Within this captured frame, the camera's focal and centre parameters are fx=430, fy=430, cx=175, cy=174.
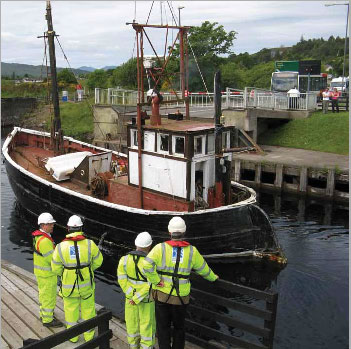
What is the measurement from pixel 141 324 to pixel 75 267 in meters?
1.21

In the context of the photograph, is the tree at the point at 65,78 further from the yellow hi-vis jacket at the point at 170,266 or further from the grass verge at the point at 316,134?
the yellow hi-vis jacket at the point at 170,266

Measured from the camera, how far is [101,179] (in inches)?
551

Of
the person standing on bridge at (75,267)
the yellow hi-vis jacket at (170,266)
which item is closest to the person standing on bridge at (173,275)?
the yellow hi-vis jacket at (170,266)

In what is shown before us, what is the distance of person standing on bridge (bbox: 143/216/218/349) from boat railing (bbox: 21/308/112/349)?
0.73 m

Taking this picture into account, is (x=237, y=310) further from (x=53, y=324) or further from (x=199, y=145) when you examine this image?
(x=199, y=145)

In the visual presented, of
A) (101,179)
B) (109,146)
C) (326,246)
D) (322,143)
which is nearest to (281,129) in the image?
(322,143)

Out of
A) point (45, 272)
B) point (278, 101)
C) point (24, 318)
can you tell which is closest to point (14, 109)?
point (278, 101)

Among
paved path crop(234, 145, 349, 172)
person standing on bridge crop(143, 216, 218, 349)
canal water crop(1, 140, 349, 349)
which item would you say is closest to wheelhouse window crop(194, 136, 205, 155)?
canal water crop(1, 140, 349, 349)

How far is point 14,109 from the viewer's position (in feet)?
145

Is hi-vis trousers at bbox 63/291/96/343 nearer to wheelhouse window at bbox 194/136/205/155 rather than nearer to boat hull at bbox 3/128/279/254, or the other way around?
boat hull at bbox 3/128/279/254

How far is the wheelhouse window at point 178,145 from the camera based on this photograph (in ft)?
37.3

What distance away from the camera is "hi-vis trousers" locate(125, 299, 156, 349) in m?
5.88

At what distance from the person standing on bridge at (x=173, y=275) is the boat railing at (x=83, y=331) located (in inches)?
28.7

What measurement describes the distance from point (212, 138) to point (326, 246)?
547 cm
